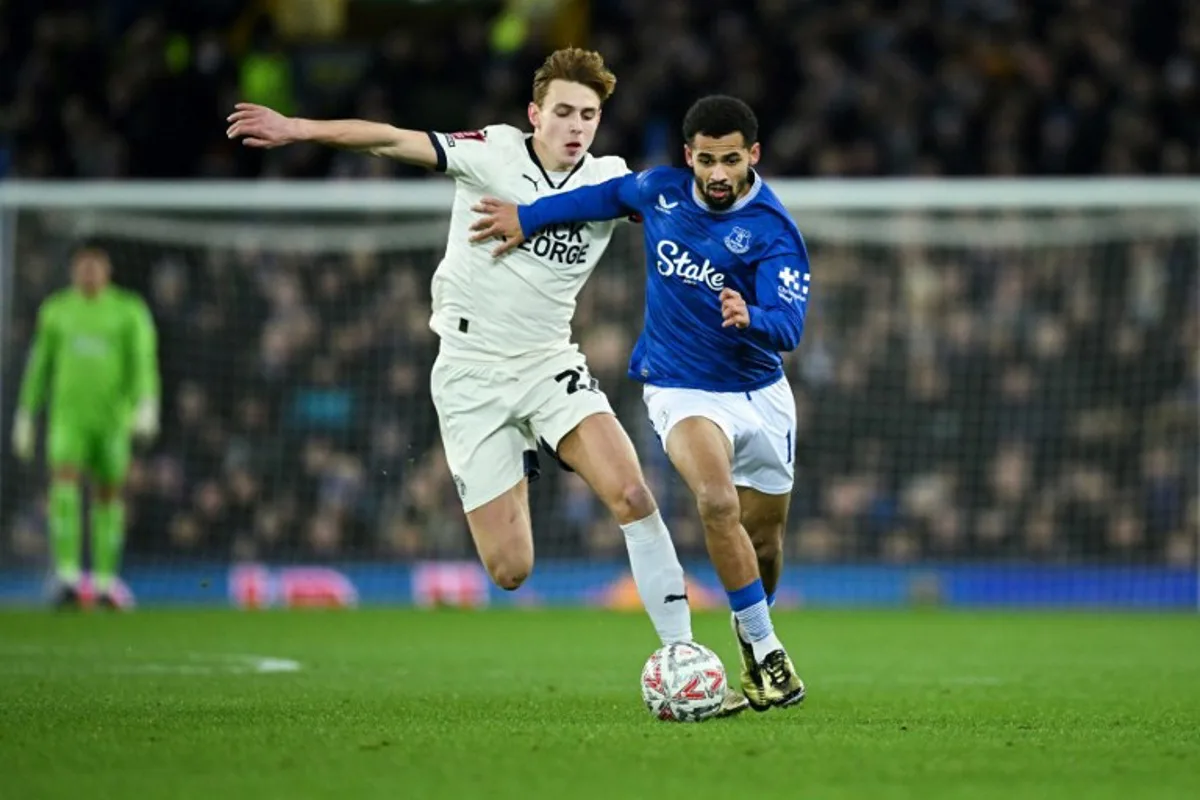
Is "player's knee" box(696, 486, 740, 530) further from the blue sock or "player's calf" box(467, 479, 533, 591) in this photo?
"player's calf" box(467, 479, 533, 591)

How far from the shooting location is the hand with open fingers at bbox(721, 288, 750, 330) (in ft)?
23.8

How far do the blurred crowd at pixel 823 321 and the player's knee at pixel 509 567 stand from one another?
25.3 feet

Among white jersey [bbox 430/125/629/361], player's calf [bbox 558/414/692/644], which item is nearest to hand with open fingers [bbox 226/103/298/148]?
white jersey [bbox 430/125/629/361]

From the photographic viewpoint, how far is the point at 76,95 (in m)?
Result: 19.5

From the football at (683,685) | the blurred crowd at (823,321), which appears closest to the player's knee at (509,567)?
Result: the football at (683,685)

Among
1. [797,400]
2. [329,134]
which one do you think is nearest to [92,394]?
[797,400]

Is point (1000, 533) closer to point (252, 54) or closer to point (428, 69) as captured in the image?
point (428, 69)

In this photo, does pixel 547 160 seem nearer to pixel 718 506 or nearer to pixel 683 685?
pixel 718 506

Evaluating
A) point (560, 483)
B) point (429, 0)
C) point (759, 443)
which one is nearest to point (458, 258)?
point (759, 443)

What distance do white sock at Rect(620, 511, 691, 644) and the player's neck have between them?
1499 millimetres

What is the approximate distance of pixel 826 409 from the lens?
17.3 meters

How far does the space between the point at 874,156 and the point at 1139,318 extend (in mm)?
2791

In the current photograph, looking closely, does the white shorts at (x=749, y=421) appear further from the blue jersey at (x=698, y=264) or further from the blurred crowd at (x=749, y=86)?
the blurred crowd at (x=749, y=86)

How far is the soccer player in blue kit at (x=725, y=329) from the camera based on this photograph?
25.0 ft
